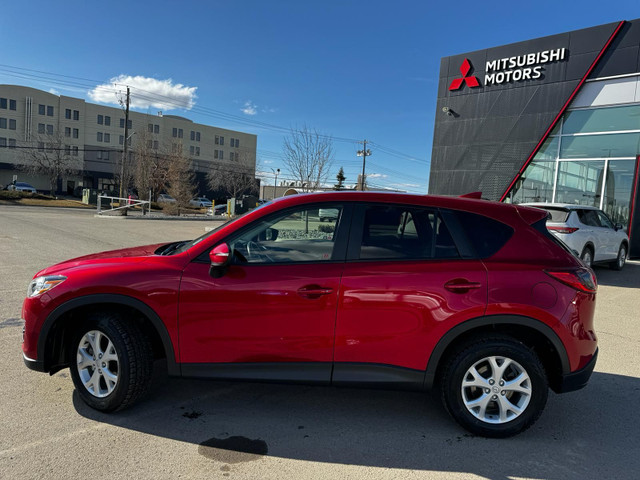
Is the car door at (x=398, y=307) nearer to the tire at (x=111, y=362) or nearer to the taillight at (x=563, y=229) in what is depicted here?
the tire at (x=111, y=362)

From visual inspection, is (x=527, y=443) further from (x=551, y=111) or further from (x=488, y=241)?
(x=551, y=111)

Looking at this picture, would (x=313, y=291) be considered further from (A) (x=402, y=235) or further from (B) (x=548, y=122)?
(B) (x=548, y=122)

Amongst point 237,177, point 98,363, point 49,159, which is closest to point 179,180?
point 237,177

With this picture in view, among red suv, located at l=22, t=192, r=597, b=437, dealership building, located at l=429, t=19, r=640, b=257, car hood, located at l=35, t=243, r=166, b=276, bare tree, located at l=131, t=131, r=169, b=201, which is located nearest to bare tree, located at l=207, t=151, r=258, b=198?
bare tree, located at l=131, t=131, r=169, b=201

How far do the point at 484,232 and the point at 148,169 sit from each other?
4336cm

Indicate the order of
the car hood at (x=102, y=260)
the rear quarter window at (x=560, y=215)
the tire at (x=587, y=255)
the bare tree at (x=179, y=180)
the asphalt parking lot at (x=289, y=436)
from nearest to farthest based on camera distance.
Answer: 1. the asphalt parking lot at (x=289, y=436)
2. the car hood at (x=102, y=260)
3. the rear quarter window at (x=560, y=215)
4. the tire at (x=587, y=255)
5. the bare tree at (x=179, y=180)

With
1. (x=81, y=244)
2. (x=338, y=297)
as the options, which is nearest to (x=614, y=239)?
Result: (x=338, y=297)

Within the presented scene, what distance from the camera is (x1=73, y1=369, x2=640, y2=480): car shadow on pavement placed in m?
2.75

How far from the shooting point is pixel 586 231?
941 cm

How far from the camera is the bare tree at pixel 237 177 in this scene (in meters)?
60.8

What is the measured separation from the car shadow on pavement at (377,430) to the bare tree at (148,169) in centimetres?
3978

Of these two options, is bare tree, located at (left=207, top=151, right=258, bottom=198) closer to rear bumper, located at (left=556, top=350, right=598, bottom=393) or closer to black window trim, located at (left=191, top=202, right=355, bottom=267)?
black window trim, located at (left=191, top=202, right=355, bottom=267)

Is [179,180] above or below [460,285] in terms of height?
above

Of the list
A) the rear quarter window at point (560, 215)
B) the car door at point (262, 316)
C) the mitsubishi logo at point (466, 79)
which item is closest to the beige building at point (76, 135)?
the mitsubishi logo at point (466, 79)
